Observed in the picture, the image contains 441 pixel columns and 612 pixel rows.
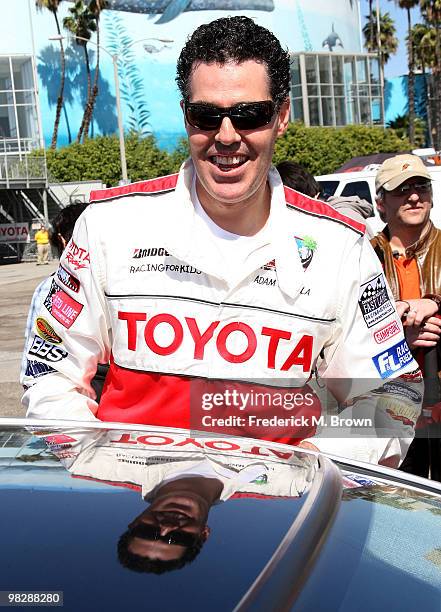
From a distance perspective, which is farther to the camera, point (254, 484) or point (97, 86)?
point (97, 86)

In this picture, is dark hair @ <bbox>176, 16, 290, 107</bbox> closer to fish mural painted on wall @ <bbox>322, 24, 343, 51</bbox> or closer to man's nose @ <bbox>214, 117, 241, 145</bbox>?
man's nose @ <bbox>214, 117, 241, 145</bbox>

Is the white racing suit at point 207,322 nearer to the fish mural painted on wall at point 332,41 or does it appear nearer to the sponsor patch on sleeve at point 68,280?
the sponsor patch on sleeve at point 68,280

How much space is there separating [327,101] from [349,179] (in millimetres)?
46160

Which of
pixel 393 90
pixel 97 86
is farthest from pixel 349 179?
pixel 393 90

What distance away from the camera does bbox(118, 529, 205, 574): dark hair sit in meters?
1.29

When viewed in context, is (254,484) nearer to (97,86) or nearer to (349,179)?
(349,179)

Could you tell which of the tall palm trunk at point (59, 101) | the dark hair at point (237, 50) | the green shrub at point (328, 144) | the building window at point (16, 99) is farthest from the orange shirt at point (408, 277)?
the tall palm trunk at point (59, 101)

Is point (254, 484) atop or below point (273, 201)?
below

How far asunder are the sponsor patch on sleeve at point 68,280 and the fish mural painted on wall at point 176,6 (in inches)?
2401

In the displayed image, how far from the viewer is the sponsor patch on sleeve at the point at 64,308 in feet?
8.08

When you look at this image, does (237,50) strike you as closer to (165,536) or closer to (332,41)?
(165,536)

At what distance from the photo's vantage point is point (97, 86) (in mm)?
58000

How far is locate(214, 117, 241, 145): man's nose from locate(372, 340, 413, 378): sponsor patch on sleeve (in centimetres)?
64

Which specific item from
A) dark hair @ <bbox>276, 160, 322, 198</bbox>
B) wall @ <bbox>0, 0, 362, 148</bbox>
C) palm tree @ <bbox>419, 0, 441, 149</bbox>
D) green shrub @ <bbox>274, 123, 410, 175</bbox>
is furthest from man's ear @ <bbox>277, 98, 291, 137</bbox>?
wall @ <bbox>0, 0, 362, 148</bbox>
